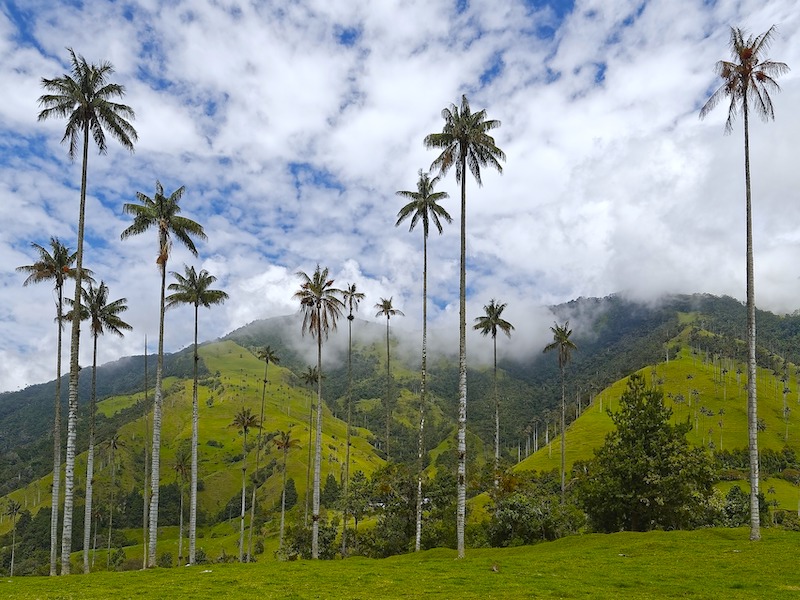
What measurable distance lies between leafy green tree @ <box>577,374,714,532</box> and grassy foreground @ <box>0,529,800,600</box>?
8.74 metres

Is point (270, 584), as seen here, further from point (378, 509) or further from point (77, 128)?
point (378, 509)

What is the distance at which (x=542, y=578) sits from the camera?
25.0m

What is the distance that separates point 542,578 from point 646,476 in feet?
86.0

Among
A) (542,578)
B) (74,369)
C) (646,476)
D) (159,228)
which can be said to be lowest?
(542,578)

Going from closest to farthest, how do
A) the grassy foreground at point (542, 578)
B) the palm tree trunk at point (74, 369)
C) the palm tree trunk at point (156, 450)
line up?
the grassy foreground at point (542, 578), the palm tree trunk at point (74, 369), the palm tree trunk at point (156, 450)

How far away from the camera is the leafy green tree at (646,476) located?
4584 cm

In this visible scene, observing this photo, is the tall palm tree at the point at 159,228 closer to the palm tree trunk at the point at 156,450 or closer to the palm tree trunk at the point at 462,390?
the palm tree trunk at the point at 156,450

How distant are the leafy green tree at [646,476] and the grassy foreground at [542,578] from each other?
874 cm

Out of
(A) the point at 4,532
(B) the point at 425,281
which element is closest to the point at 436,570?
(B) the point at 425,281

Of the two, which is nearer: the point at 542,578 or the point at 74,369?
the point at 542,578

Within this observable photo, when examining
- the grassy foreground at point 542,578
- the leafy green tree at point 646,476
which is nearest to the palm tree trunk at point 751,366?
the grassy foreground at point 542,578

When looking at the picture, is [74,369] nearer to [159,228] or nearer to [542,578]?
[159,228]

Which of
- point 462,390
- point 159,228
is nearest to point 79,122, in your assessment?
point 159,228

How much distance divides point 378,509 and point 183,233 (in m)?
38.9
